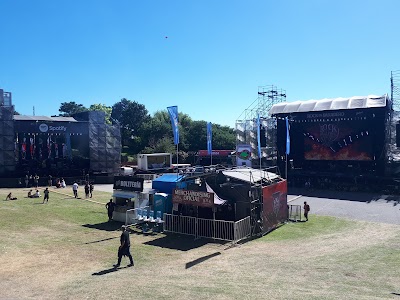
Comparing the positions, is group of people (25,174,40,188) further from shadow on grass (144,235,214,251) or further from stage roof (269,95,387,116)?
stage roof (269,95,387,116)

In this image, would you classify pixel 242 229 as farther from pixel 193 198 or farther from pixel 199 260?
pixel 199 260

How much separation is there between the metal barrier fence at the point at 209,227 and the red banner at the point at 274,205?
75.7 inches

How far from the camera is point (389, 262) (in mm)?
16000

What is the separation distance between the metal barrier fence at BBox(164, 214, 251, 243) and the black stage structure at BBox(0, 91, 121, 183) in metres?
28.0

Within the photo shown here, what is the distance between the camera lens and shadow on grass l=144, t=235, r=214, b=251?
62.7ft

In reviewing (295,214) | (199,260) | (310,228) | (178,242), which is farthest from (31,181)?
(199,260)

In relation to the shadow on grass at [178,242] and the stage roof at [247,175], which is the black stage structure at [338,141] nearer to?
the stage roof at [247,175]

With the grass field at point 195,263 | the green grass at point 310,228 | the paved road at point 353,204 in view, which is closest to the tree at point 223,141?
the paved road at point 353,204

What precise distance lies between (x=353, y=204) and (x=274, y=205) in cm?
1321

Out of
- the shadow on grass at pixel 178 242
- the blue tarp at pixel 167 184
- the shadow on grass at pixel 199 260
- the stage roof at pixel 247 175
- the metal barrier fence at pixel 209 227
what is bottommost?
the shadow on grass at pixel 199 260

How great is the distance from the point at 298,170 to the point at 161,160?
69.6 ft

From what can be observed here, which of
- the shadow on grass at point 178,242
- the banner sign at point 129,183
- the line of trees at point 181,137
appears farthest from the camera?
the line of trees at point 181,137

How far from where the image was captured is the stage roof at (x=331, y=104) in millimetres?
43000

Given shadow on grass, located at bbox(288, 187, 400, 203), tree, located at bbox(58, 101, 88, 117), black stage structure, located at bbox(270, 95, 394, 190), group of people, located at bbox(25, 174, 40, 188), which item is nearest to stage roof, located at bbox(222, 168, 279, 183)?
shadow on grass, located at bbox(288, 187, 400, 203)
